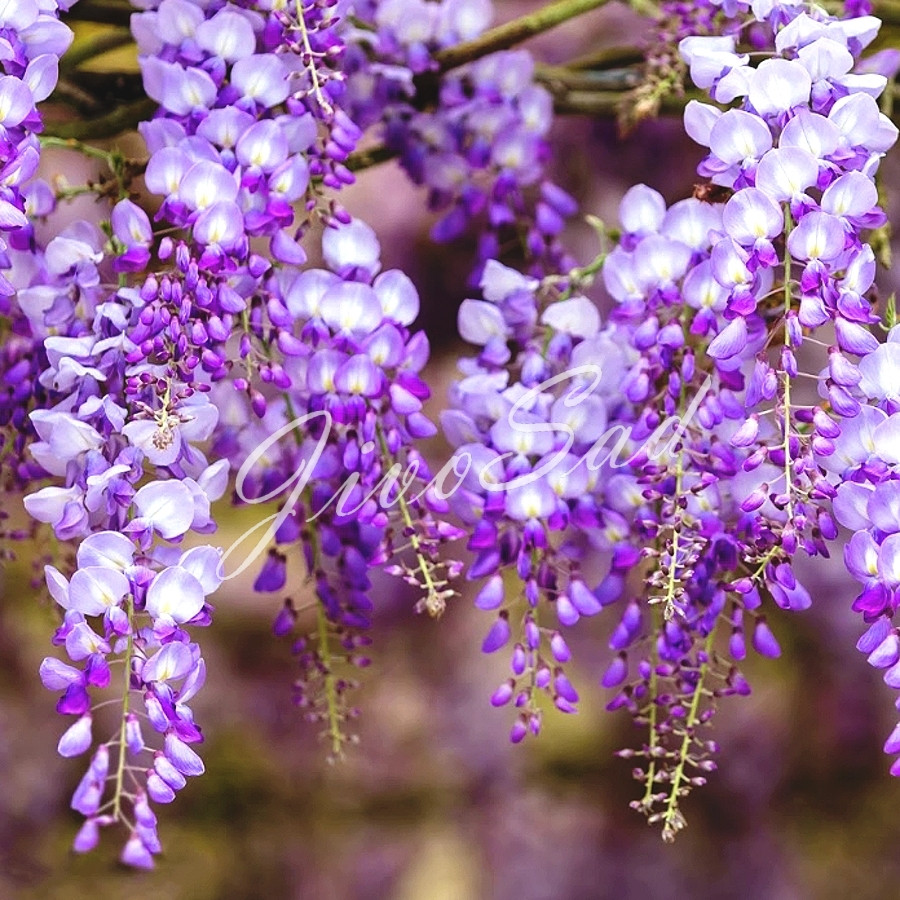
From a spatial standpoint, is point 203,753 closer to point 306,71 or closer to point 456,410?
point 456,410

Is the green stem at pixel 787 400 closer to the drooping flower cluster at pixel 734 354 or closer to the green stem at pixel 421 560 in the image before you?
the drooping flower cluster at pixel 734 354

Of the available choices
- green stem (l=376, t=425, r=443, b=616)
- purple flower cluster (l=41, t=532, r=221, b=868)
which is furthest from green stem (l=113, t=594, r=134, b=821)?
green stem (l=376, t=425, r=443, b=616)

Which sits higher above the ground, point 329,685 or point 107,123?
point 107,123

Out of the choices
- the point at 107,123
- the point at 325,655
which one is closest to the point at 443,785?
the point at 325,655

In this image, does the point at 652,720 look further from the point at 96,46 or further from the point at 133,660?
the point at 96,46

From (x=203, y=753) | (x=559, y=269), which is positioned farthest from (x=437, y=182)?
(x=203, y=753)
